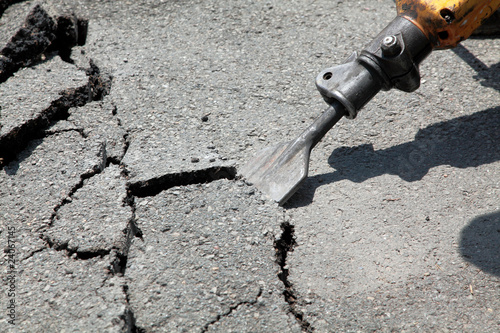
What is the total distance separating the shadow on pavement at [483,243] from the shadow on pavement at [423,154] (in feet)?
1.10

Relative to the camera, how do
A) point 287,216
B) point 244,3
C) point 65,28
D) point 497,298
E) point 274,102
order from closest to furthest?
point 497,298 < point 287,216 < point 274,102 < point 65,28 < point 244,3

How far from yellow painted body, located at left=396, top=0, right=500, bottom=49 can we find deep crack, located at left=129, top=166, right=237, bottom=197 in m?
1.09

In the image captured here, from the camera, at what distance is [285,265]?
185 cm

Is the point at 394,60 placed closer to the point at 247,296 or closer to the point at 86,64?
the point at 247,296

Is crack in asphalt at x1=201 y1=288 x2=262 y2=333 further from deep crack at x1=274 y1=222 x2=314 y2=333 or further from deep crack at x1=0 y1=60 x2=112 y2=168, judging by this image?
deep crack at x1=0 y1=60 x2=112 y2=168

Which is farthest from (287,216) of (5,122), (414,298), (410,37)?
(5,122)

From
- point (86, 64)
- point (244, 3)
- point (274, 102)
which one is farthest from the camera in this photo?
point (244, 3)

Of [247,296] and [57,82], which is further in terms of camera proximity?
[57,82]

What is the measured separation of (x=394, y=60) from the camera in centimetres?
202

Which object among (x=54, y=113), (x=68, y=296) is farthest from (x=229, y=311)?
(x=54, y=113)

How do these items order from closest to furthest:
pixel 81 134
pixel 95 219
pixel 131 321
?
pixel 131 321 < pixel 95 219 < pixel 81 134

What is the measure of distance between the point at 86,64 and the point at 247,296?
1.90 metres

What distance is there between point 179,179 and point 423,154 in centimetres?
123

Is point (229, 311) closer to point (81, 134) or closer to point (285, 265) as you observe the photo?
point (285, 265)
